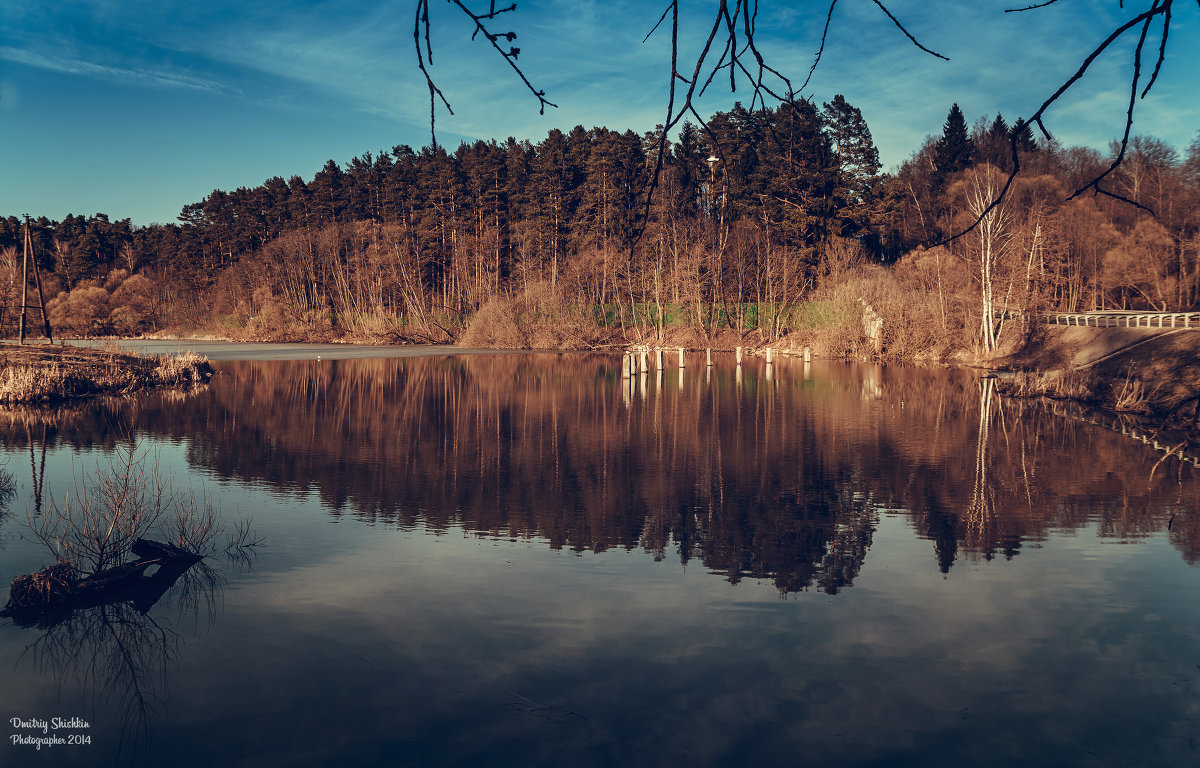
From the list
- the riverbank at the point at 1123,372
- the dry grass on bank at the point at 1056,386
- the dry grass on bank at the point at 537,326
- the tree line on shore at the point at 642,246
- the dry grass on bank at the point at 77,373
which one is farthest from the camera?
the dry grass on bank at the point at 537,326

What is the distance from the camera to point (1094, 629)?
28.7 ft

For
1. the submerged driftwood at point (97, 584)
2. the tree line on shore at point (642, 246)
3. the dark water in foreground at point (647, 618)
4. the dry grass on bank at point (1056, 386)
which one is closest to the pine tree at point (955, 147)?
the tree line on shore at point (642, 246)

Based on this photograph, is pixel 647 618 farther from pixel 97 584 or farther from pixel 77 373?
pixel 77 373

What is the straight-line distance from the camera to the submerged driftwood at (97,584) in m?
9.24

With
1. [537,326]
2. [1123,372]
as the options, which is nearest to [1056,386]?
[1123,372]

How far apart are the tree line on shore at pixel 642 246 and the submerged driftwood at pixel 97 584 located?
3367 centimetres

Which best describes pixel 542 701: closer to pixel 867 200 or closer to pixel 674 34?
pixel 674 34

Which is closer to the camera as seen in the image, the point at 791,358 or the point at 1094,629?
the point at 1094,629

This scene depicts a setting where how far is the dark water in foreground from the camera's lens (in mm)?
6668

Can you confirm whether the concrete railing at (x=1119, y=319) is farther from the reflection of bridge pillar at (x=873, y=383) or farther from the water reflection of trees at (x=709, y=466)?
the water reflection of trees at (x=709, y=466)

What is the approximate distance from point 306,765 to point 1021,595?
853 cm

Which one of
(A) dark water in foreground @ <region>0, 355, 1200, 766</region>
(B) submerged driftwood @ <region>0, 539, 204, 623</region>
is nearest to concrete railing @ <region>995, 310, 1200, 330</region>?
(A) dark water in foreground @ <region>0, 355, 1200, 766</region>

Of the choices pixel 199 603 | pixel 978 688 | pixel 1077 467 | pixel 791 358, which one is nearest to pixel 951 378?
pixel 791 358

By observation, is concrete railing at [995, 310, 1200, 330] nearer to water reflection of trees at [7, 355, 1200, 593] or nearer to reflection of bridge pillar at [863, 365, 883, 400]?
reflection of bridge pillar at [863, 365, 883, 400]
